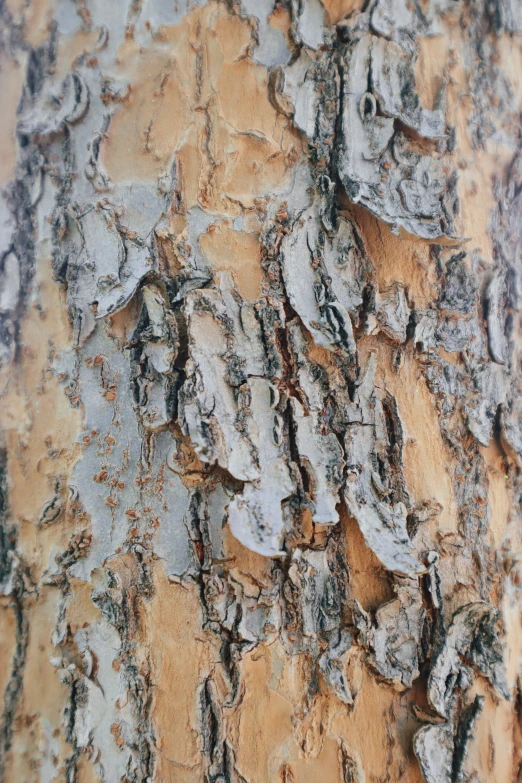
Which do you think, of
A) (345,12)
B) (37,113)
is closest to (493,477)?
(345,12)

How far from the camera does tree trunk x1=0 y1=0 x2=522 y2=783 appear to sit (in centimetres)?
81

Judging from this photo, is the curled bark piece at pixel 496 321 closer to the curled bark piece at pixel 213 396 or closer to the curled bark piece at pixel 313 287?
the curled bark piece at pixel 313 287

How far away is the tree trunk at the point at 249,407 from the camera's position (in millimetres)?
813

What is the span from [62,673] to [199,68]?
970 mm

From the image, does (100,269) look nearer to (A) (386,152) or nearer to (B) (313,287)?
(B) (313,287)

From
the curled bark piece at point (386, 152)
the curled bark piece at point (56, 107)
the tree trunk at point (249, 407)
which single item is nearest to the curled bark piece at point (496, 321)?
the tree trunk at point (249, 407)

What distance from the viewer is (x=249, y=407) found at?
0.83 meters

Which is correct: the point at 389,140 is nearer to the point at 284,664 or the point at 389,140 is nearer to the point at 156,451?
the point at 156,451

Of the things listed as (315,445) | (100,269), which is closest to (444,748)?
(315,445)

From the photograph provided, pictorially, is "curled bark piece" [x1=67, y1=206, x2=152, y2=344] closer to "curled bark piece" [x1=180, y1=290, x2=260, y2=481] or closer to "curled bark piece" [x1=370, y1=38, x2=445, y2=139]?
"curled bark piece" [x1=180, y1=290, x2=260, y2=481]

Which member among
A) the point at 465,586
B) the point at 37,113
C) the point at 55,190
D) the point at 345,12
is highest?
the point at 345,12

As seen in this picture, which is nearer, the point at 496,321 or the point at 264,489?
the point at 264,489

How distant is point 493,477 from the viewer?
100 centimetres

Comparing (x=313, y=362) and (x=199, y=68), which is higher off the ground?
(x=199, y=68)
